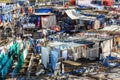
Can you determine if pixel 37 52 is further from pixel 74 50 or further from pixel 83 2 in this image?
pixel 83 2

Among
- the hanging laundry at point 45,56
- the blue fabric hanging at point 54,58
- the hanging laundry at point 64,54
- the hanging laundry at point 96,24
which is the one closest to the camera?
the blue fabric hanging at point 54,58

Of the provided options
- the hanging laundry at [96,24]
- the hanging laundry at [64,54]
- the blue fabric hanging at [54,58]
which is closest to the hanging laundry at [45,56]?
the blue fabric hanging at [54,58]

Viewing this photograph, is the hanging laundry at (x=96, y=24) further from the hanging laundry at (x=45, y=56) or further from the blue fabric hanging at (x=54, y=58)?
the blue fabric hanging at (x=54, y=58)

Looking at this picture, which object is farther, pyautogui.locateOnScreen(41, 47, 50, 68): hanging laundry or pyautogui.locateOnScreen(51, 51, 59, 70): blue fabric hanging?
pyautogui.locateOnScreen(41, 47, 50, 68): hanging laundry

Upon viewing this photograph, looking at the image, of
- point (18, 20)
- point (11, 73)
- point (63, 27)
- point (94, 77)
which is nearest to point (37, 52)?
point (11, 73)

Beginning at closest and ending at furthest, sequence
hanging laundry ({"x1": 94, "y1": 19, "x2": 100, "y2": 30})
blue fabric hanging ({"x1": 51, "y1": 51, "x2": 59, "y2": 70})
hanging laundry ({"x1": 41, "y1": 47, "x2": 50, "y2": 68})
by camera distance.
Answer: blue fabric hanging ({"x1": 51, "y1": 51, "x2": 59, "y2": 70}), hanging laundry ({"x1": 41, "y1": 47, "x2": 50, "y2": 68}), hanging laundry ({"x1": 94, "y1": 19, "x2": 100, "y2": 30})

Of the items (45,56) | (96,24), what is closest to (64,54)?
(45,56)

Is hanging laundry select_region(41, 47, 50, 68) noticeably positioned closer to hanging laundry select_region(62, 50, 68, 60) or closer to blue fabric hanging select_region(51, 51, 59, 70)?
blue fabric hanging select_region(51, 51, 59, 70)

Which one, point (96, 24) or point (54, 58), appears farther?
point (96, 24)

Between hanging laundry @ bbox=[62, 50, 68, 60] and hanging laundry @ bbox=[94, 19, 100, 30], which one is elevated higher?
hanging laundry @ bbox=[62, 50, 68, 60]

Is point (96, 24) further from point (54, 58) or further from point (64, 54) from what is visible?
point (54, 58)

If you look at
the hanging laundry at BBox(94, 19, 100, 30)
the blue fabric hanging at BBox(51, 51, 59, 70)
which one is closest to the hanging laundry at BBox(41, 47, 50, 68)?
the blue fabric hanging at BBox(51, 51, 59, 70)

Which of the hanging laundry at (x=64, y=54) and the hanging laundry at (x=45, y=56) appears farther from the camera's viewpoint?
the hanging laundry at (x=45, y=56)

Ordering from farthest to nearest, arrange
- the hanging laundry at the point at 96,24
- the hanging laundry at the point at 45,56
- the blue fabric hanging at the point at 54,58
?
1. the hanging laundry at the point at 96,24
2. the hanging laundry at the point at 45,56
3. the blue fabric hanging at the point at 54,58
